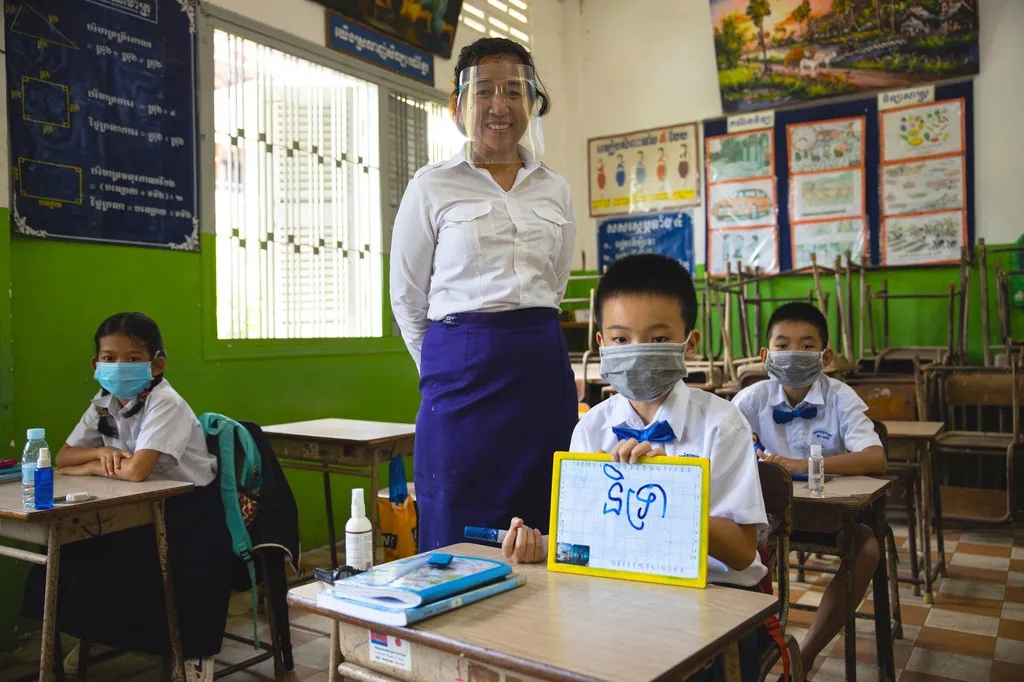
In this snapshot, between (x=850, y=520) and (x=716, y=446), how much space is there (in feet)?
3.84

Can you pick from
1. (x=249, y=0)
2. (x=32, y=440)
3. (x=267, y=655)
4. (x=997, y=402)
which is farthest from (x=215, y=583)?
(x=997, y=402)

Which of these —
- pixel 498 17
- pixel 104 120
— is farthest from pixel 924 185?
pixel 104 120

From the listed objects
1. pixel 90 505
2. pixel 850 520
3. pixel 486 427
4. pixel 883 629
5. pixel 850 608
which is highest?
pixel 486 427

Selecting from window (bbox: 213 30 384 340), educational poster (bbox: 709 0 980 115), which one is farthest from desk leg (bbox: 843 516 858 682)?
educational poster (bbox: 709 0 980 115)

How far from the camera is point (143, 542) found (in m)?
2.63

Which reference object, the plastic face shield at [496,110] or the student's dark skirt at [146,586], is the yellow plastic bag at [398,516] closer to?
the student's dark skirt at [146,586]

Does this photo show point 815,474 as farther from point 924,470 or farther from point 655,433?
point 924,470

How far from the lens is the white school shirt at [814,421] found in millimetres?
2820

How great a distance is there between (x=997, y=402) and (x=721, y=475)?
4167 mm

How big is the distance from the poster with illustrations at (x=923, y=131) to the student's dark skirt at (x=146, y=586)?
5267 mm

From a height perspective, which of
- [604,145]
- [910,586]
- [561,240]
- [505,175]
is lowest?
[910,586]

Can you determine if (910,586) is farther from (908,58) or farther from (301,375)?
(908,58)

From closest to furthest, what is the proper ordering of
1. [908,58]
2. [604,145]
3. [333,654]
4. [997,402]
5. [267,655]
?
[333,654] < [267,655] < [997,402] < [908,58] < [604,145]

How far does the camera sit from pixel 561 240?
217 cm
